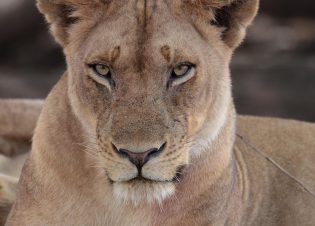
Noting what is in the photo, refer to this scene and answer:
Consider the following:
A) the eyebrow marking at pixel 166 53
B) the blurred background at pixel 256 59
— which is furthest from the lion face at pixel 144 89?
the blurred background at pixel 256 59

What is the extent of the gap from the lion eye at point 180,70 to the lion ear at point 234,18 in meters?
0.26

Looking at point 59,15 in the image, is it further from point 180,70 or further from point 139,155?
point 139,155

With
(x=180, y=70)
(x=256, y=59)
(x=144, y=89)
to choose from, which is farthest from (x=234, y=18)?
(x=256, y=59)

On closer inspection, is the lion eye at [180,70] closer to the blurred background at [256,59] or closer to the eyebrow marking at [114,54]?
the eyebrow marking at [114,54]

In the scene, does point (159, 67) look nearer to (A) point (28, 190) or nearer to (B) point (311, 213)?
(A) point (28, 190)

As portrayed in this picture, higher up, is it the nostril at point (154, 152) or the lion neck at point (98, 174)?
the nostril at point (154, 152)

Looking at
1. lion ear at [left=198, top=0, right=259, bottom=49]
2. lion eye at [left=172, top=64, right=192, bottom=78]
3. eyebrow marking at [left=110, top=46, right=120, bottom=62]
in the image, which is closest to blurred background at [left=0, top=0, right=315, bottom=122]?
lion ear at [left=198, top=0, right=259, bottom=49]

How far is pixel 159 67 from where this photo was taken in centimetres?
281

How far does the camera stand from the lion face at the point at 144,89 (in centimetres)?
275

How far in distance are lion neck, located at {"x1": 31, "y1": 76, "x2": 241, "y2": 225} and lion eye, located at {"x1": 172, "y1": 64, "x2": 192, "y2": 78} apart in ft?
1.05

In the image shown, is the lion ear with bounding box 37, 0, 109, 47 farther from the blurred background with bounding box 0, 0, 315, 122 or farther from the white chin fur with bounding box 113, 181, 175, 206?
the blurred background with bounding box 0, 0, 315, 122

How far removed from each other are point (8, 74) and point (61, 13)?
4.38m

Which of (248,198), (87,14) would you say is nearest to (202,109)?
(87,14)

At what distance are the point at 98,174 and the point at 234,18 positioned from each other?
623 millimetres
